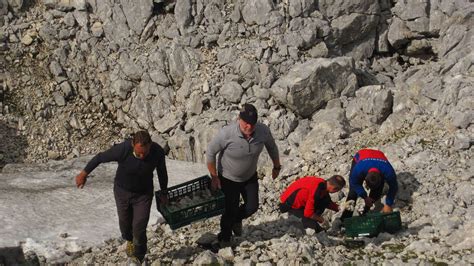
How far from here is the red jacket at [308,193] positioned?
8047 millimetres

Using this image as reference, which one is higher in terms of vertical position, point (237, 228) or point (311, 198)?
point (311, 198)

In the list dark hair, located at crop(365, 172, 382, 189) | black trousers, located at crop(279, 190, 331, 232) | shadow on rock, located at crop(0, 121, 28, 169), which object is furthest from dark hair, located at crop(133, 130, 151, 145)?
shadow on rock, located at crop(0, 121, 28, 169)

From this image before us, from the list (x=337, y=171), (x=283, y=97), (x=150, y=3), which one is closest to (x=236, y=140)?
(x=337, y=171)

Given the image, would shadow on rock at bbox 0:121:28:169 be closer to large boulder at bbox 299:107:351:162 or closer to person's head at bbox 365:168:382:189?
large boulder at bbox 299:107:351:162

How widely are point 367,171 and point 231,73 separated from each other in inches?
311

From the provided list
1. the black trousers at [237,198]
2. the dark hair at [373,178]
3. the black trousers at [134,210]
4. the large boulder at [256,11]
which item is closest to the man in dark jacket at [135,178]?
the black trousers at [134,210]

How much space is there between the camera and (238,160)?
24.0 feet

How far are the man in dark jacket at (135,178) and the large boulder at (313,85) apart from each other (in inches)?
278

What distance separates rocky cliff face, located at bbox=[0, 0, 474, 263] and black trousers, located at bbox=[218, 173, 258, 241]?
3.58 meters

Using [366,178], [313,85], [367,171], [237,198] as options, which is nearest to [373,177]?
[366,178]

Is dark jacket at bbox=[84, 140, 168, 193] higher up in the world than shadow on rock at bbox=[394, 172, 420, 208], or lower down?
higher up

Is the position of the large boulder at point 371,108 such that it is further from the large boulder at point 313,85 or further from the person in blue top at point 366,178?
A: the person in blue top at point 366,178

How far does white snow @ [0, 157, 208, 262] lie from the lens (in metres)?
9.52

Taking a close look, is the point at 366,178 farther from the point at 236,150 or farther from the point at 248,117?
the point at 248,117
